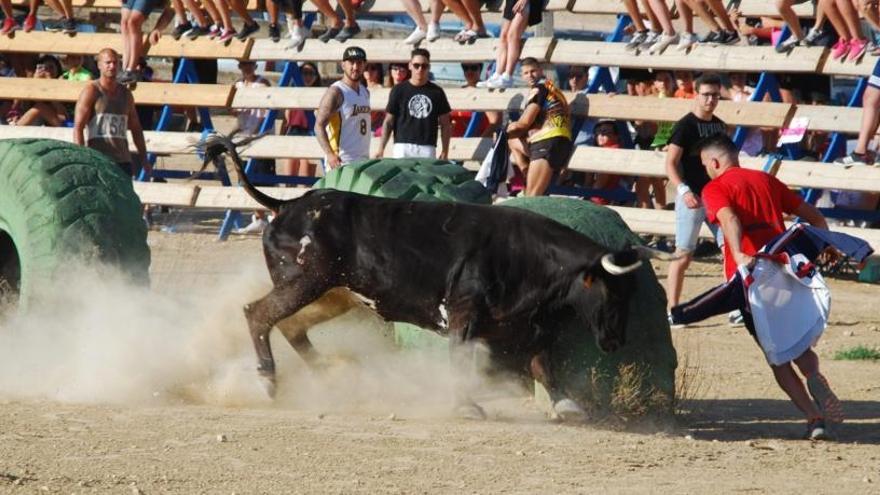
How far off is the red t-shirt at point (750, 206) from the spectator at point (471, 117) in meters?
8.07

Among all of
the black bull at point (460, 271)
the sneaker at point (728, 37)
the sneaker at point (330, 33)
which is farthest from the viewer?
the sneaker at point (330, 33)

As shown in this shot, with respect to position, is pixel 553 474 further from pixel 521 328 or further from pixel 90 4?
pixel 90 4

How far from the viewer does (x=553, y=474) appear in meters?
7.15

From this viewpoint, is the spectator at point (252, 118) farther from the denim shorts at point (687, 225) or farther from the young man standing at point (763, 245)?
the young man standing at point (763, 245)

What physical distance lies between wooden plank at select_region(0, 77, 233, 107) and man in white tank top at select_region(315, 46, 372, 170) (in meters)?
3.73

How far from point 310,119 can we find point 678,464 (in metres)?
12.4

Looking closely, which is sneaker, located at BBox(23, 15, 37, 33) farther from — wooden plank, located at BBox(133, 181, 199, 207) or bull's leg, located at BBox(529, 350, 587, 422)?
bull's leg, located at BBox(529, 350, 587, 422)

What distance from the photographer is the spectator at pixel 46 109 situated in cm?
2019

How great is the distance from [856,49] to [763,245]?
6408 mm

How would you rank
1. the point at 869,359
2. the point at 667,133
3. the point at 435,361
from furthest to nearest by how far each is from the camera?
the point at 667,133 < the point at 869,359 < the point at 435,361

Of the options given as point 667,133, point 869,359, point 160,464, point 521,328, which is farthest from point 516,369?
point 667,133

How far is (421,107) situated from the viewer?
14.9 meters

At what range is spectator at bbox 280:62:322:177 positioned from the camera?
1870 cm

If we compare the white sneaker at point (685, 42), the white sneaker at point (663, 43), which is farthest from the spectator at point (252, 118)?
the white sneaker at point (685, 42)
